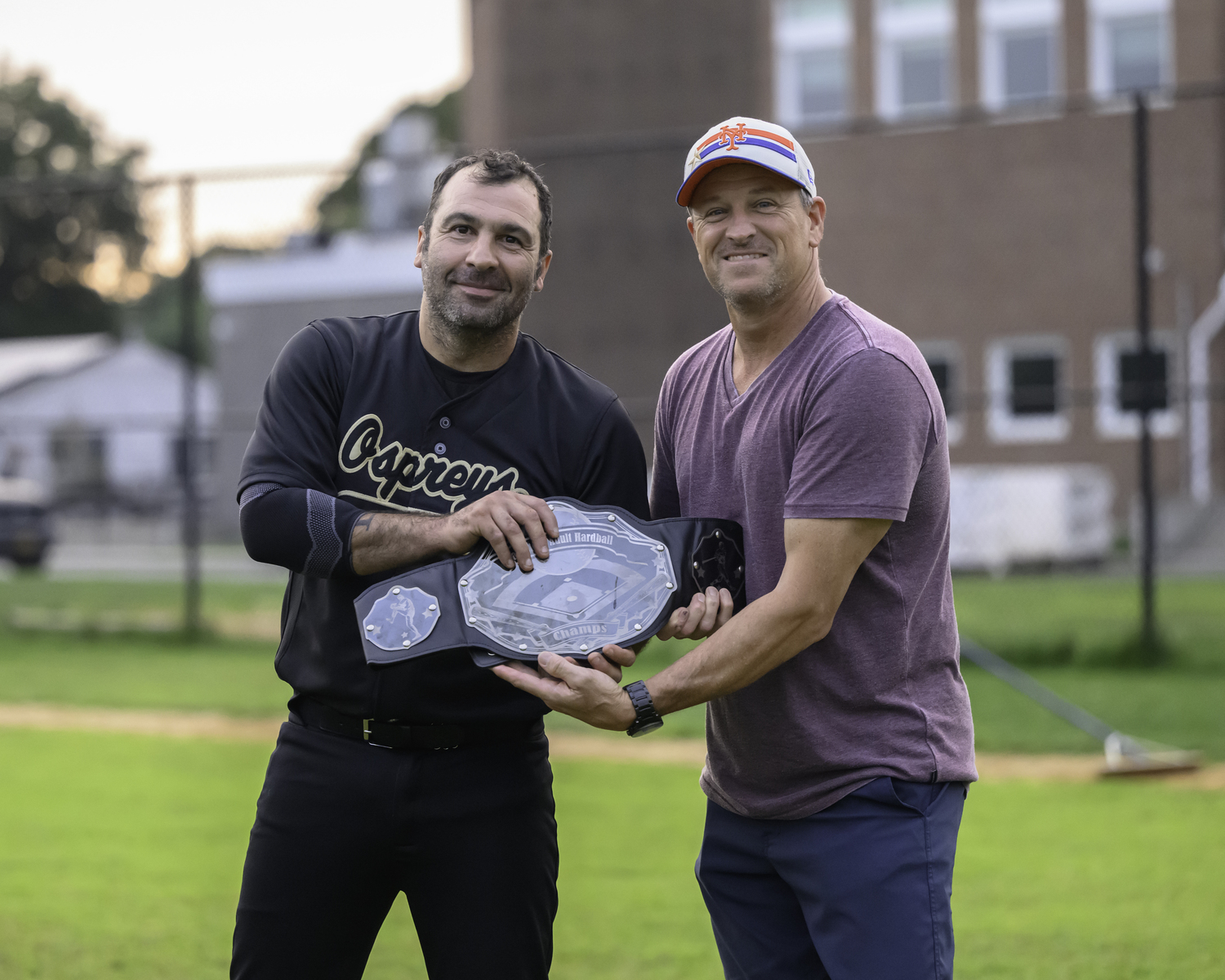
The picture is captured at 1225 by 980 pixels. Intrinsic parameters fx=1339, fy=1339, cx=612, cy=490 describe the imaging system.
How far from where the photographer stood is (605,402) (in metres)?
3.02

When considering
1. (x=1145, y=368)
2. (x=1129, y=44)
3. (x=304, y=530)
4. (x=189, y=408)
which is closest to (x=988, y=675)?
(x=1145, y=368)

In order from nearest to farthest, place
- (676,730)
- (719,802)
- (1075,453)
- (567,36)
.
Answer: (719,802)
(676,730)
(1075,453)
(567,36)

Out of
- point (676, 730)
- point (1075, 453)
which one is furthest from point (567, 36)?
point (676, 730)

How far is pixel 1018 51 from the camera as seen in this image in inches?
859

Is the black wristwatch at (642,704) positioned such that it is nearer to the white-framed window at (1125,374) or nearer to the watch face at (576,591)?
the watch face at (576,591)

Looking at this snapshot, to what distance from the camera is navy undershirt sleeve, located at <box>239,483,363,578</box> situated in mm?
2697

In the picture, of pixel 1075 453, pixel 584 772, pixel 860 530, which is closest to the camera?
pixel 860 530

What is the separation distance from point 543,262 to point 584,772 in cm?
529

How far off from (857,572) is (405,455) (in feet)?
3.29

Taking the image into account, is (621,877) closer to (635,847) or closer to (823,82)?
(635,847)

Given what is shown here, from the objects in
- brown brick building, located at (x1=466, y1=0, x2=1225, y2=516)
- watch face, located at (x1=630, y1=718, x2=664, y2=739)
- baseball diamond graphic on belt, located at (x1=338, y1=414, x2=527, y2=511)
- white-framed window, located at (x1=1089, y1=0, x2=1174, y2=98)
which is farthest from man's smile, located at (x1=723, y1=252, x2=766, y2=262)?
white-framed window, located at (x1=1089, y1=0, x2=1174, y2=98)

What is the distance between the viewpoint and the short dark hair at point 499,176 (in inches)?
114

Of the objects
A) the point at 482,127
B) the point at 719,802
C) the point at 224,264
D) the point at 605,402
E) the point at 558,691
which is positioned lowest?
the point at 719,802

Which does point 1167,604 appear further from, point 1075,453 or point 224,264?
point 224,264
